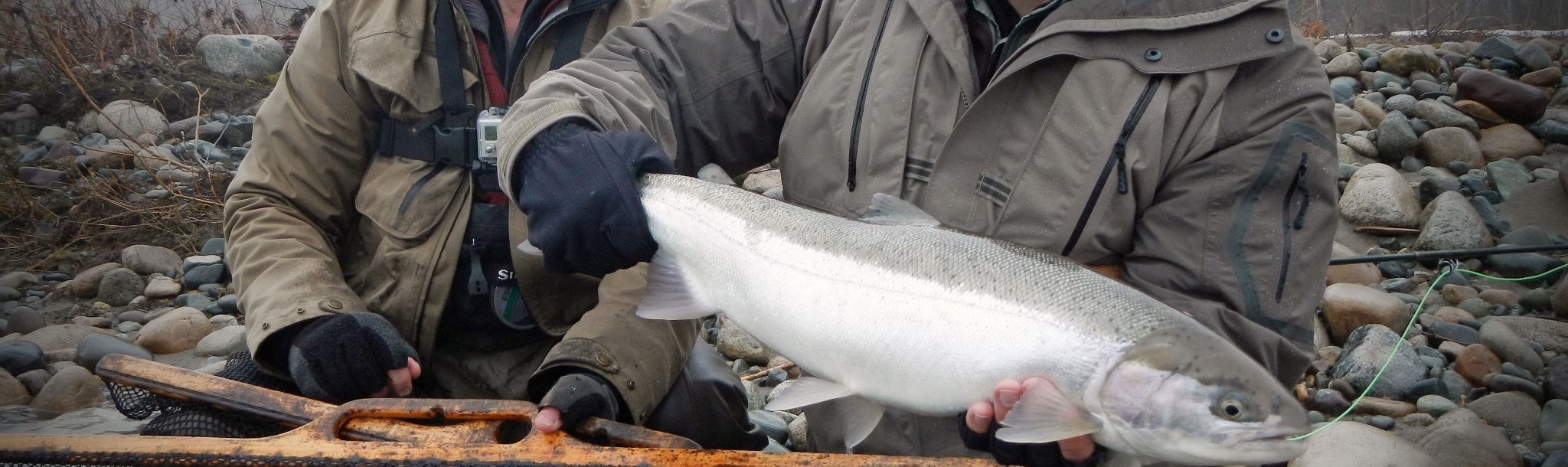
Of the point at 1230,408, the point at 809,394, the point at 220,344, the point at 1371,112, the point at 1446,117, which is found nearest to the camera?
the point at 1230,408

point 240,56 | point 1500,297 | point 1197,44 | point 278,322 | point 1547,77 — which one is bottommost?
point 1500,297

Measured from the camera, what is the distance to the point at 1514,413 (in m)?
4.11

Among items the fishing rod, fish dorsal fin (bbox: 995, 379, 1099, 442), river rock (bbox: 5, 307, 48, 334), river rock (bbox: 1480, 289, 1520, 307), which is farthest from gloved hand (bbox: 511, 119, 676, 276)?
river rock (bbox: 1480, 289, 1520, 307)

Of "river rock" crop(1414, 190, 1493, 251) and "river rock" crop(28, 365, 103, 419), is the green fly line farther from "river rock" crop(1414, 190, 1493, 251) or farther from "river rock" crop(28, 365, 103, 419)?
"river rock" crop(28, 365, 103, 419)

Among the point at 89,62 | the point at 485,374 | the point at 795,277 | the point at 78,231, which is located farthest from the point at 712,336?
the point at 89,62

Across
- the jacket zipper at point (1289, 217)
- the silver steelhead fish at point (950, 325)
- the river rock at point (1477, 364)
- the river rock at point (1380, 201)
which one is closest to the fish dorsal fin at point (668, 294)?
the silver steelhead fish at point (950, 325)

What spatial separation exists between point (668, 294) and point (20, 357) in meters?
3.86

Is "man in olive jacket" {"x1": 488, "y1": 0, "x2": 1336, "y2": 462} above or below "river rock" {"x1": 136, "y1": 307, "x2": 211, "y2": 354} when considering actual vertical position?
above

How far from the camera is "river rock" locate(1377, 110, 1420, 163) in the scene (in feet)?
23.2

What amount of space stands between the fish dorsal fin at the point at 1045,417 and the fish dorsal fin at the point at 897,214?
0.51 meters

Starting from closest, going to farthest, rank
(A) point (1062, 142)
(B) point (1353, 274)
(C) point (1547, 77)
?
(A) point (1062, 142)
(B) point (1353, 274)
(C) point (1547, 77)

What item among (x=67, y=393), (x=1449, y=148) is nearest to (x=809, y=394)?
(x=67, y=393)

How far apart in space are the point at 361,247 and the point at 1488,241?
5.81 meters

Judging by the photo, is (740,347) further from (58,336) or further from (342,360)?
(58,336)
